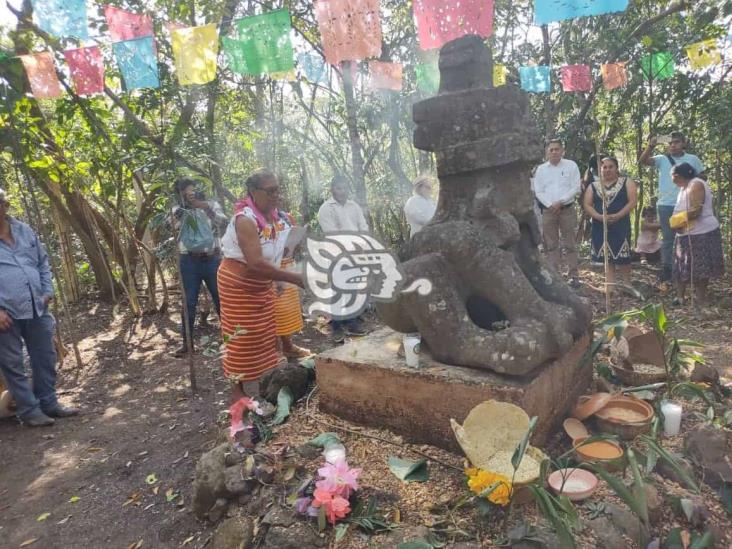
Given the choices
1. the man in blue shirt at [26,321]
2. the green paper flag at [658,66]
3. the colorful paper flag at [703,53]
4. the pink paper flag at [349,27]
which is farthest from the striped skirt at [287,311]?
the green paper flag at [658,66]

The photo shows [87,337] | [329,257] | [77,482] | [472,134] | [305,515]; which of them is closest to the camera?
[305,515]

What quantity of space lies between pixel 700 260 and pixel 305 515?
4.83 m

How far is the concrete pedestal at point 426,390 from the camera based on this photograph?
2.18 m

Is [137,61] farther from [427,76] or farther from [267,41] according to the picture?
[427,76]

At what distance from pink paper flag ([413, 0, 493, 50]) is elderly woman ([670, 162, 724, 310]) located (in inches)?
96.6

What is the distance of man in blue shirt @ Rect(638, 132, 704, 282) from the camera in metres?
5.32

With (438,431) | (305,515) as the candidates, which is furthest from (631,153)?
Answer: (305,515)

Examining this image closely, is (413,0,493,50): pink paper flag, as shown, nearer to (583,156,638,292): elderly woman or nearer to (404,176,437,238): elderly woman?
(404,176,437,238): elderly woman

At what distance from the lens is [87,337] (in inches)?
229

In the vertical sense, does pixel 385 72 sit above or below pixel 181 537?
above

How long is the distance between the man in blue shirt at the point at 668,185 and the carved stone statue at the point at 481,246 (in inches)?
145

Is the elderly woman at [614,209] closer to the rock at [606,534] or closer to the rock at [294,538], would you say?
the rock at [606,534]

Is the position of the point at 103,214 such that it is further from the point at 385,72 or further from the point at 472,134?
the point at 472,134

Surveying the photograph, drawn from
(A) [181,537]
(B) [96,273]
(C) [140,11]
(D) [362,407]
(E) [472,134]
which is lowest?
(A) [181,537]
